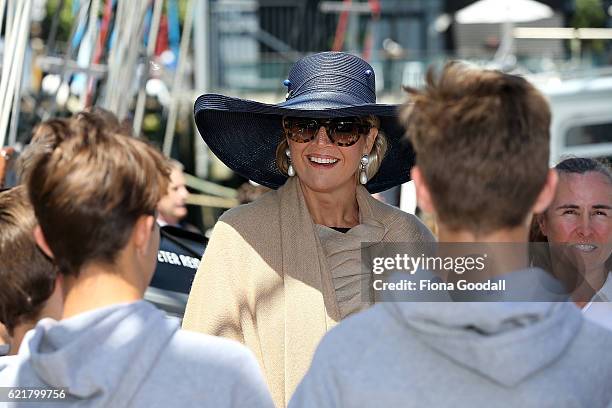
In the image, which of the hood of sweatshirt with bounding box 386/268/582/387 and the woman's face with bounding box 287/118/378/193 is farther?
the woman's face with bounding box 287/118/378/193

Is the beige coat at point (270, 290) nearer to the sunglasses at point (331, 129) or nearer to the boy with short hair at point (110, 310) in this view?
the sunglasses at point (331, 129)

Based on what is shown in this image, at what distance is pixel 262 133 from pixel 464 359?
1.91 meters

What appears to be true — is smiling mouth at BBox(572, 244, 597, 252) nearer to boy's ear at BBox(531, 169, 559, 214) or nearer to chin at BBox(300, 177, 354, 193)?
chin at BBox(300, 177, 354, 193)

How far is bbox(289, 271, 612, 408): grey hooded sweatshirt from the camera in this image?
5.96 ft

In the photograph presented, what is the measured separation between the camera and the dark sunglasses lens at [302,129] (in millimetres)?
3316

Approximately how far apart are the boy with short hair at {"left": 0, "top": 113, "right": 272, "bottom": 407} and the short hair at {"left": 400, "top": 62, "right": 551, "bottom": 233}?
0.51 metres

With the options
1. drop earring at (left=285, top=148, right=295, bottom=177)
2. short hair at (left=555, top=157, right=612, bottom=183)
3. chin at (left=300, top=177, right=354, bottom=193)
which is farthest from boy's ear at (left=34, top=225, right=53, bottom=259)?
short hair at (left=555, top=157, right=612, bottom=183)

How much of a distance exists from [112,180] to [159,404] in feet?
1.36

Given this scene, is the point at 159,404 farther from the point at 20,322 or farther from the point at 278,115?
the point at 278,115

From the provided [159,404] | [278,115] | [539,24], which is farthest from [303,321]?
[539,24]

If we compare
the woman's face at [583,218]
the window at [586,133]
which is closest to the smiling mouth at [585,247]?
the woman's face at [583,218]

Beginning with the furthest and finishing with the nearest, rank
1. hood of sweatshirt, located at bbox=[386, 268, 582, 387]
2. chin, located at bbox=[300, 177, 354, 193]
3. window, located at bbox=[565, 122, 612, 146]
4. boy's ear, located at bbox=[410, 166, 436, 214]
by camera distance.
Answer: window, located at bbox=[565, 122, 612, 146], chin, located at bbox=[300, 177, 354, 193], boy's ear, located at bbox=[410, 166, 436, 214], hood of sweatshirt, located at bbox=[386, 268, 582, 387]

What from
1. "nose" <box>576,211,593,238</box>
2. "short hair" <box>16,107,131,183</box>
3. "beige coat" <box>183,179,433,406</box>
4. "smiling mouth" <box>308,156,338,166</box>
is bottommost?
"beige coat" <box>183,179,433,406</box>

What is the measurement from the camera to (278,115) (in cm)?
352
